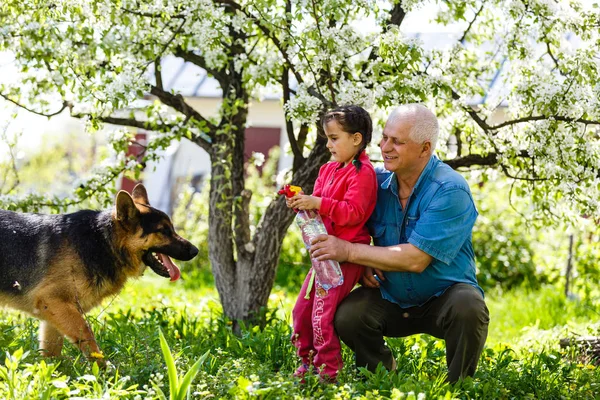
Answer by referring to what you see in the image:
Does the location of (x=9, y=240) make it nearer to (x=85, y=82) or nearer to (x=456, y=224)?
(x=85, y=82)

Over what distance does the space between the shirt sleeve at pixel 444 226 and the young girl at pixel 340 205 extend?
1.10 feet

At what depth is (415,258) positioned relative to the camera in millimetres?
4402

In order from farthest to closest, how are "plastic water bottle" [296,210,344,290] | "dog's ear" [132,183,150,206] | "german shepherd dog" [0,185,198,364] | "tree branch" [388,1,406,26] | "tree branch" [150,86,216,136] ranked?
"tree branch" [150,86,216,136] → "tree branch" [388,1,406,26] → "dog's ear" [132,183,150,206] → "german shepherd dog" [0,185,198,364] → "plastic water bottle" [296,210,344,290]

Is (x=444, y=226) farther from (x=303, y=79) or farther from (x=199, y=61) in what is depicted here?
(x=199, y=61)

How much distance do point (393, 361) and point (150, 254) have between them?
1.81 metres

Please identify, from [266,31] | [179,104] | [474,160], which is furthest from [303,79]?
[474,160]

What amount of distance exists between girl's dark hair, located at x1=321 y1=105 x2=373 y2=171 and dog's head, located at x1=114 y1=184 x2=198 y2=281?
4.68 feet

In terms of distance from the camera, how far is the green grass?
12.5 ft

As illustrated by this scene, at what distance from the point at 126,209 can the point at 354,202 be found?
1674 mm

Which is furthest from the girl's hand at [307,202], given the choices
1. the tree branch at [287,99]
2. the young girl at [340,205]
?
the tree branch at [287,99]

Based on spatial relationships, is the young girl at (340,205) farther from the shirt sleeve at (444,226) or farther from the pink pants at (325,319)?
the shirt sleeve at (444,226)

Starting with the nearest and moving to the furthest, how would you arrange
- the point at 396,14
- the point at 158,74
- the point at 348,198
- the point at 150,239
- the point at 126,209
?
the point at 348,198, the point at 126,209, the point at 150,239, the point at 396,14, the point at 158,74

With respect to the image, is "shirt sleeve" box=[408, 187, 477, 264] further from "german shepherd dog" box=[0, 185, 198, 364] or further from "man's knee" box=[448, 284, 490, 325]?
"german shepherd dog" box=[0, 185, 198, 364]

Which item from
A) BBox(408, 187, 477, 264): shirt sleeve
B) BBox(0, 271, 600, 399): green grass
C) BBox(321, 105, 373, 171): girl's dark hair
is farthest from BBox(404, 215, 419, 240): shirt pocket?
BBox(0, 271, 600, 399): green grass
